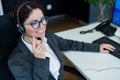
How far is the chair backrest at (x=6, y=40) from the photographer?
4.09 ft

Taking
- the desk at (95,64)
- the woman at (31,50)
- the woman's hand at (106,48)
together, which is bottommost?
the desk at (95,64)

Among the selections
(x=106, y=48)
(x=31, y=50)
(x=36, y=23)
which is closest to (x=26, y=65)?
(x=31, y=50)

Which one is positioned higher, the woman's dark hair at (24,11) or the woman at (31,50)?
the woman's dark hair at (24,11)

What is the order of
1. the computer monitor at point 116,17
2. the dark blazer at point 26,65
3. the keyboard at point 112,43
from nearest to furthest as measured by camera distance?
the dark blazer at point 26,65 < the keyboard at point 112,43 < the computer monitor at point 116,17

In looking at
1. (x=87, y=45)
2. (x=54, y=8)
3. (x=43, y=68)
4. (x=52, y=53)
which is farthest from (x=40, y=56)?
(x=54, y=8)

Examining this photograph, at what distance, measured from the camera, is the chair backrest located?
1.25 m

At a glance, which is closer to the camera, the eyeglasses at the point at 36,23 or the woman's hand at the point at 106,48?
the eyeglasses at the point at 36,23

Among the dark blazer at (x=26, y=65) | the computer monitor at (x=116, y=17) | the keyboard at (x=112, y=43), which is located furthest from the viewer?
the computer monitor at (x=116, y=17)

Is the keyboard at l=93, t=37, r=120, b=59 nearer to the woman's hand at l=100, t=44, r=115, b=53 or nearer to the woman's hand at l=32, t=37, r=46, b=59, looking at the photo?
the woman's hand at l=100, t=44, r=115, b=53

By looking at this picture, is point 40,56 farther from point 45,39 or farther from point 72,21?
point 72,21

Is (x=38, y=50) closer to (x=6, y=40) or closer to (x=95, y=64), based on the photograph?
(x=6, y=40)

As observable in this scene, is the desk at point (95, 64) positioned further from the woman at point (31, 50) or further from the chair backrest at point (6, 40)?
the chair backrest at point (6, 40)

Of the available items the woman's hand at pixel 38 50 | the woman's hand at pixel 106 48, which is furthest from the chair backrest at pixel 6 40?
the woman's hand at pixel 106 48

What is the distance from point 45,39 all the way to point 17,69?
32cm
